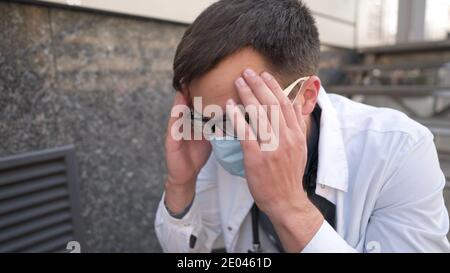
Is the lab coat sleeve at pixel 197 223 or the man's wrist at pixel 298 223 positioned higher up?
the man's wrist at pixel 298 223

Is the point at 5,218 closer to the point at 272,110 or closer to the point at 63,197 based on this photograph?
the point at 63,197

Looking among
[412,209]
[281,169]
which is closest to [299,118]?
[281,169]

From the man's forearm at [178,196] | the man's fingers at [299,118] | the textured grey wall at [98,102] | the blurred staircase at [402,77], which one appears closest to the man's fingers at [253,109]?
the man's fingers at [299,118]

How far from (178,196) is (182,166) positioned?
6.2 inches

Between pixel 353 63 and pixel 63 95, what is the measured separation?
405 centimetres

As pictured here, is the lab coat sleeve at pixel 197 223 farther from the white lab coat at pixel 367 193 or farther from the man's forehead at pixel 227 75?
the man's forehead at pixel 227 75

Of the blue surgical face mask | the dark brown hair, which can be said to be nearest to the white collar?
the dark brown hair

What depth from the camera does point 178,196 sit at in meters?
1.81

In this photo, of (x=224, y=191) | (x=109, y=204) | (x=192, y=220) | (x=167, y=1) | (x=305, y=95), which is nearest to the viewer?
(x=305, y=95)

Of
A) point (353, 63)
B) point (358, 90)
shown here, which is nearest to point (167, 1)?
point (358, 90)

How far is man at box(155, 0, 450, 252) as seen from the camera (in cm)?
133

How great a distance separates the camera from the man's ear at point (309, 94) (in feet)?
5.19

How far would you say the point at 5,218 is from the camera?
1.88 metres

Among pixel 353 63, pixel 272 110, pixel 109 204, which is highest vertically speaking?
pixel 353 63
